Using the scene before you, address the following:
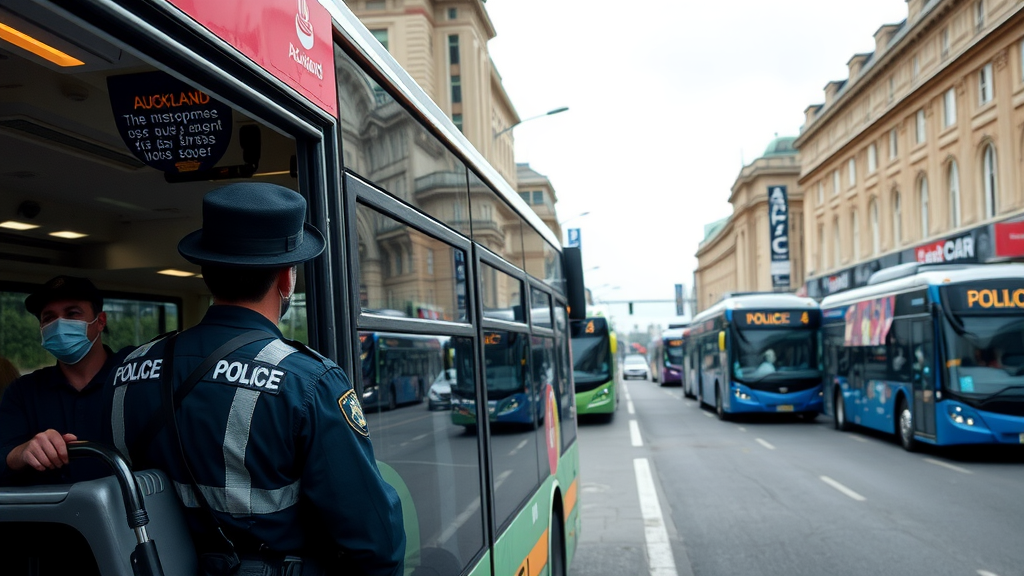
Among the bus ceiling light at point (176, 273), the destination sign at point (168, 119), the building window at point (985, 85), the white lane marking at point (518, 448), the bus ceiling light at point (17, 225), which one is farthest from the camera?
the building window at point (985, 85)

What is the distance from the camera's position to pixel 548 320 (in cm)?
713

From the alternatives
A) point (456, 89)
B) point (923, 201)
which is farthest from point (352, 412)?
point (456, 89)

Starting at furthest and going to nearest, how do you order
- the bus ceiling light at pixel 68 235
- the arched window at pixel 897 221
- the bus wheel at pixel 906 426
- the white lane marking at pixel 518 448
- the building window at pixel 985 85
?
the arched window at pixel 897 221
the building window at pixel 985 85
the bus wheel at pixel 906 426
the bus ceiling light at pixel 68 235
the white lane marking at pixel 518 448

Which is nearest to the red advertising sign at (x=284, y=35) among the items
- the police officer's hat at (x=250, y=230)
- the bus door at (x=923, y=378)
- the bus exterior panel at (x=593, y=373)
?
the police officer's hat at (x=250, y=230)

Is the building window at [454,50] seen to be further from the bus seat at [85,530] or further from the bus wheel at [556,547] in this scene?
the bus seat at [85,530]

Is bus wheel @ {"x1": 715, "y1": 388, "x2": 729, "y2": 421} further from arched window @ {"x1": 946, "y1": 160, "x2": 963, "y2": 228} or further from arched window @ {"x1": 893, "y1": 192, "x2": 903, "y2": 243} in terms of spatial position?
arched window @ {"x1": 893, "y1": 192, "x2": 903, "y2": 243}

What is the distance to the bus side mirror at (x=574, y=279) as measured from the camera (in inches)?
375

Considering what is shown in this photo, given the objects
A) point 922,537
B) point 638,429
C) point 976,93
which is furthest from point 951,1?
point 922,537

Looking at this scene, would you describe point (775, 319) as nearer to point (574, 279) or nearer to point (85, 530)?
point (574, 279)

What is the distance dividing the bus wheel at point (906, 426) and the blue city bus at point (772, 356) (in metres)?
6.56

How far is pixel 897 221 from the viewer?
149ft

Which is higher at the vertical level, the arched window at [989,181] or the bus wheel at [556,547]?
the arched window at [989,181]

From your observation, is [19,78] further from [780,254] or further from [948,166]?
[780,254]

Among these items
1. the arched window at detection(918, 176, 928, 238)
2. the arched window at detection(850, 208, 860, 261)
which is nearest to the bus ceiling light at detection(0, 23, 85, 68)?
the arched window at detection(918, 176, 928, 238)
